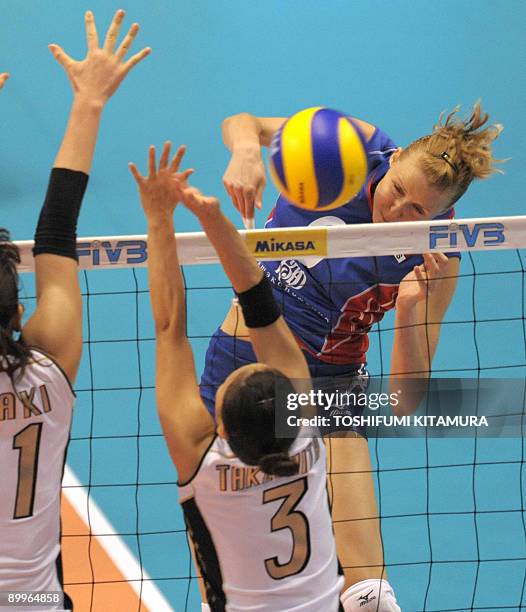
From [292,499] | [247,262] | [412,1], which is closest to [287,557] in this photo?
[292,499]

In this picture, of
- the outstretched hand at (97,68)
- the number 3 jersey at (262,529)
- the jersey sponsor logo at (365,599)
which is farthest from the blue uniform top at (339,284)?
the number 3 jersey at (262,529)

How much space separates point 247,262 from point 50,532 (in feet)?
2.59

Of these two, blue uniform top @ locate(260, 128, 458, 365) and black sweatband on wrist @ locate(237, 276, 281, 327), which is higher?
blue uniform top @ locate(260, 128, 458, 365)

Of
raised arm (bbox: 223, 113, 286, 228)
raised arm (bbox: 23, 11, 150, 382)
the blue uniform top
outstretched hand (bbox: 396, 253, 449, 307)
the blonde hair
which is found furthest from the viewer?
the blue uniform top

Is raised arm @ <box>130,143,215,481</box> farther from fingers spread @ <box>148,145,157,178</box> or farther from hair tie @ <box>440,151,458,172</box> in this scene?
hair tie @ <box>440,151,458,172</box>

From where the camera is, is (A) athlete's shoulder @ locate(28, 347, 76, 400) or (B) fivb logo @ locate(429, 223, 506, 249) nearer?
(A) athlete's shoulder @ locate(28, 347, 76, 400)

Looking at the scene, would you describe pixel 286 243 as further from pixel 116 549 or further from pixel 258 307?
pixel 116 549

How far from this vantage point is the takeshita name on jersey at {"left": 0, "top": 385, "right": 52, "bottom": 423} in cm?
224

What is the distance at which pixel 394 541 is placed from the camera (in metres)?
4.74

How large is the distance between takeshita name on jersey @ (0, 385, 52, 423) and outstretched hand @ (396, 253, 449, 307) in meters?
1.45

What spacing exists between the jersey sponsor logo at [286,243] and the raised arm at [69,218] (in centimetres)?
74

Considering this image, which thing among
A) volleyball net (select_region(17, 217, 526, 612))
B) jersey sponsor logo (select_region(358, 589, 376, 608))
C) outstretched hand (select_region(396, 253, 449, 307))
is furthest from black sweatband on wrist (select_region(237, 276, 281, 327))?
jersey sponsor logo (select_region(358, 589, 376, 608))

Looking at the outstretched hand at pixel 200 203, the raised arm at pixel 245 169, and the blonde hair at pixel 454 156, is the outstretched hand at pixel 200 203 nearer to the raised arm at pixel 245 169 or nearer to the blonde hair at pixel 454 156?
the raised arm at pixel 245 169

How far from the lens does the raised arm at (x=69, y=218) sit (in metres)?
2.33
